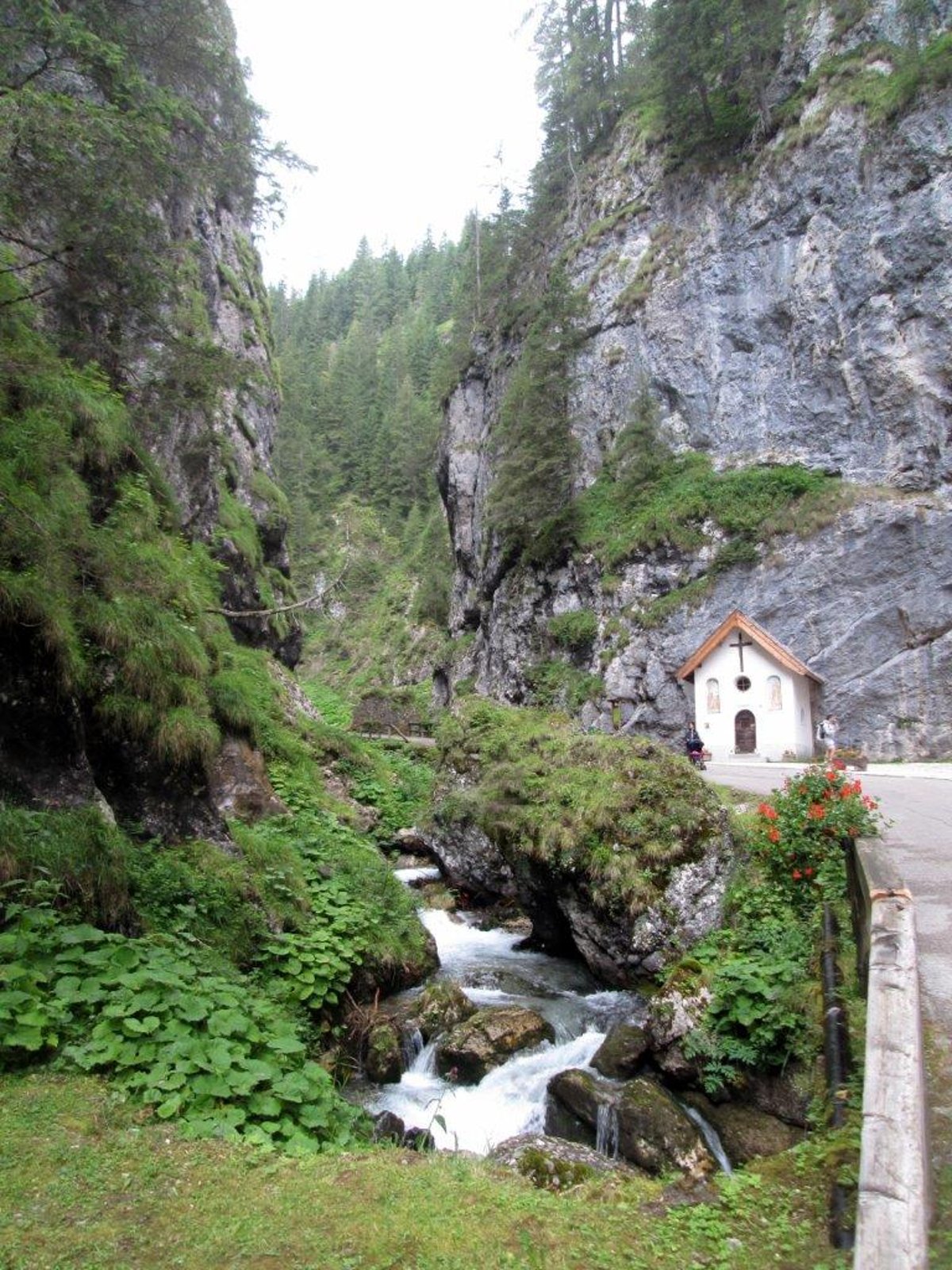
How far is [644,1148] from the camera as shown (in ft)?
20.1

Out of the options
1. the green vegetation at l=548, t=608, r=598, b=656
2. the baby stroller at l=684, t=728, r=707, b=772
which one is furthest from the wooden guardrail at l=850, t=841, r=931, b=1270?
the green vegetation at l=548, t=608, r=598, b=656

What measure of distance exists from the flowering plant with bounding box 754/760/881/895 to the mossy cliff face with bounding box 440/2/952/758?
63.2 feet

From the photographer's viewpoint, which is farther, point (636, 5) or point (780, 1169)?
point (636, 5)

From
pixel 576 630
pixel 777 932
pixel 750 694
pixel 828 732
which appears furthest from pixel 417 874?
pixel 576 630

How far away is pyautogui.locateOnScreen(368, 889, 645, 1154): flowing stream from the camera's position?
23.1ft

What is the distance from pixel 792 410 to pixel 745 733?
13037 mm

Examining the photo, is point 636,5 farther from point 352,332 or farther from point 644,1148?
point 644,1148

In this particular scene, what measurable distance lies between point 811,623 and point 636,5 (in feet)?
130

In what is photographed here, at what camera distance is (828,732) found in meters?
24.9

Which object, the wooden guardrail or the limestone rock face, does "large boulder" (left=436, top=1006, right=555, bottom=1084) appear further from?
the wooden guardrail

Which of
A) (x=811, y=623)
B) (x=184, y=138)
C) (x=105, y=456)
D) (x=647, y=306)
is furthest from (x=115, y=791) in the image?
(x=647, y=306)

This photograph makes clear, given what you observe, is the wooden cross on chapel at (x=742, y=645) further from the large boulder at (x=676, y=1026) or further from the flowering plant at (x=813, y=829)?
the large boulder at (x=676, y=1026)

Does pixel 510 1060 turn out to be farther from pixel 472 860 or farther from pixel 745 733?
pixel 745 733

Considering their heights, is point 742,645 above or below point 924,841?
above
